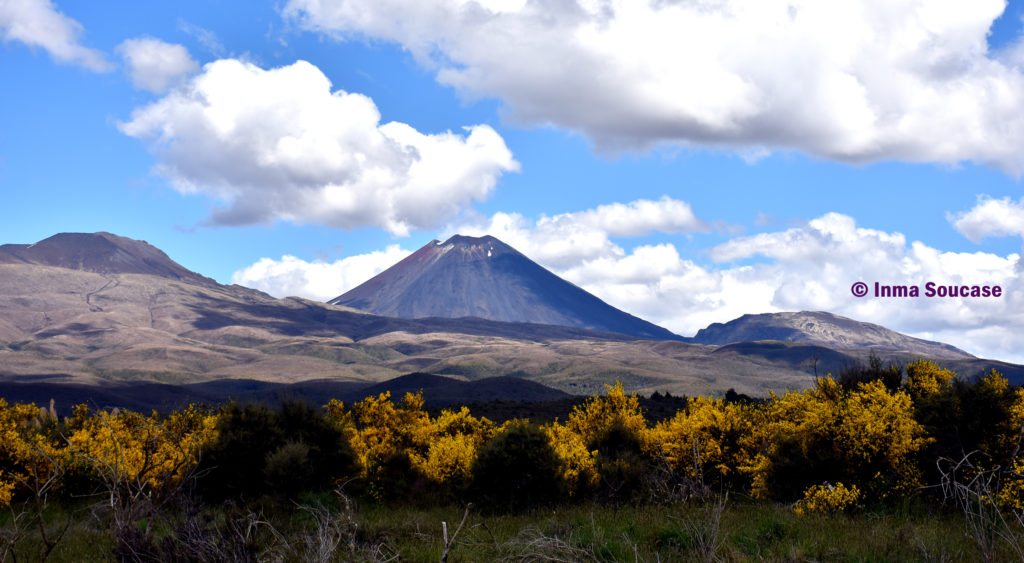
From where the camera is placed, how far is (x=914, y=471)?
54.2ft

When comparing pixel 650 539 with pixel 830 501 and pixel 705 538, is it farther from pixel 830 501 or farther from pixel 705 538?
pixel 830 501

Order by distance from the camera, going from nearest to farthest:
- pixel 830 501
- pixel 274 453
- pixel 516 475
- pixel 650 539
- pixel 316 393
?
pixel 650 539
pixel 830 501
pixel 516 475
pixel 274 453
pixel 316 393

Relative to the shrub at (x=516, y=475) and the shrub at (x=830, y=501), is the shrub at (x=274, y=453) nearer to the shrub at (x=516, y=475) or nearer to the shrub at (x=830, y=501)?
the shrub at (x=516, y=475)

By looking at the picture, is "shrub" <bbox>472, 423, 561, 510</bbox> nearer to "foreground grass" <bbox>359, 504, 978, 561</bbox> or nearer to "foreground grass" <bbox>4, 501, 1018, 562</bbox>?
"foreground grass" <bbox>4, 501, 1018, 562</bbox>

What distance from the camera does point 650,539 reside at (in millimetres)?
11680

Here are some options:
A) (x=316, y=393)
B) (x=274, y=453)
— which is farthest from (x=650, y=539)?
(x=316, y=393)

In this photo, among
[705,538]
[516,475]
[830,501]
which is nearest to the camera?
[705,538]

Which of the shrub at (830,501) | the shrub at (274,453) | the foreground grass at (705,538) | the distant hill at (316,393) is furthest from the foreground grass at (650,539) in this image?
the distant hill at (316,393)

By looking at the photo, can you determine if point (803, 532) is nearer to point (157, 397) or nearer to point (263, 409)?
point (263, 409)

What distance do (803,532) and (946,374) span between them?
1540cm

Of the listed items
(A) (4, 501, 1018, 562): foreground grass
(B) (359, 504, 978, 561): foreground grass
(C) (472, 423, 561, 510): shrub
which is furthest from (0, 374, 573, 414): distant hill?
(B) (359, 504, 978, 561): foreground grass

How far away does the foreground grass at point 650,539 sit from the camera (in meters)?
9.36

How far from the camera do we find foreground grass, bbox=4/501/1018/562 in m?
9.36

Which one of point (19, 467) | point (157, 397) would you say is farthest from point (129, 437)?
point (157, 397)
